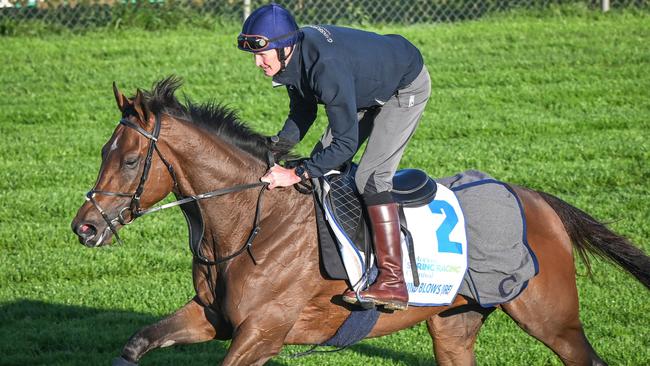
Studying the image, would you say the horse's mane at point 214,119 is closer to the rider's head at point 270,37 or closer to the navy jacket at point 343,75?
the navy jacket at point 343,75

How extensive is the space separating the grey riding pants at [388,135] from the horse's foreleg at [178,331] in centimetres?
104

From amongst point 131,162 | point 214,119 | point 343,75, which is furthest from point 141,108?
point 343,75

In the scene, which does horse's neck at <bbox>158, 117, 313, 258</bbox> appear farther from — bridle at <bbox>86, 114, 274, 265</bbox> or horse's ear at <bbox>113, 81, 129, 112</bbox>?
horse's ear at <bbox>113, 81, 129, 112</bbox>

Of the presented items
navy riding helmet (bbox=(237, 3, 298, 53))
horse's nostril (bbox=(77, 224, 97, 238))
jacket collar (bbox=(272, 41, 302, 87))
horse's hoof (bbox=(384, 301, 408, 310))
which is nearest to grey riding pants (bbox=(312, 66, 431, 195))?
jacket collar (bbox=(272, 41, 302, 87))

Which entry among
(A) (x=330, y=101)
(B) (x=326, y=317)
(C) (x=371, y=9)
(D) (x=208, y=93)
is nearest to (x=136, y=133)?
(A) (x=330, y=101)

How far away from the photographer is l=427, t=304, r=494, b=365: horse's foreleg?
241 inches

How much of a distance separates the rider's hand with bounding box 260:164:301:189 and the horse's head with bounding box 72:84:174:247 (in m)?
0.58

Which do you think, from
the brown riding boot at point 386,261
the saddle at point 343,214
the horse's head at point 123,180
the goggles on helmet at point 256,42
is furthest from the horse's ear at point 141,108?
the brown riding boot at point 386,261

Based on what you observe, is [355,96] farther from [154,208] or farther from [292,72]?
[154,208]

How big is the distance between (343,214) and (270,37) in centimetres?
100

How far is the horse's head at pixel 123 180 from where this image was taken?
5.01 meters

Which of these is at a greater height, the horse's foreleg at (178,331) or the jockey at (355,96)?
the jockey at (355,96)

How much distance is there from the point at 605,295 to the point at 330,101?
368cm

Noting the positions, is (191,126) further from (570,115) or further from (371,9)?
(371,9)
